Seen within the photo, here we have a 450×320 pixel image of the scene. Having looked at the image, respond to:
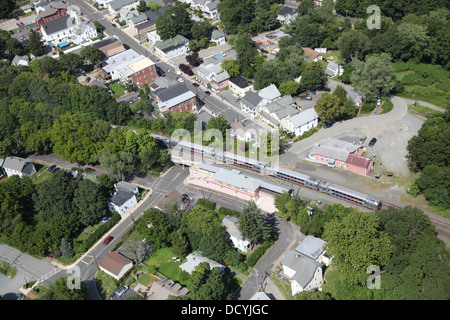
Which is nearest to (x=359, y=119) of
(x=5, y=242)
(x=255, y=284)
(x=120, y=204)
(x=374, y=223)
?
(x=374, y=223)

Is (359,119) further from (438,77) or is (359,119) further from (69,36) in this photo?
(69,36)

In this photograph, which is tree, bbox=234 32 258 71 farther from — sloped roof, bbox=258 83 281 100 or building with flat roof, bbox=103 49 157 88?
building with flat roof, bbox=103 49 157 88

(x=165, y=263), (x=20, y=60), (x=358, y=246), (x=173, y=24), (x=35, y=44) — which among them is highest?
(x=173, y=24)

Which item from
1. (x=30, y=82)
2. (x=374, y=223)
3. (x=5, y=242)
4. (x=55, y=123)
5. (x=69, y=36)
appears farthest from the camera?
(x=69, y=36)

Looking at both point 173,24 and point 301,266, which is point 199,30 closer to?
point 173,24

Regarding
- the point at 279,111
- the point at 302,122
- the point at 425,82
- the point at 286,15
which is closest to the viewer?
the point at 302,122

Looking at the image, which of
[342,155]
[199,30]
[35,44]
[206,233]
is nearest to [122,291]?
[206,233]
